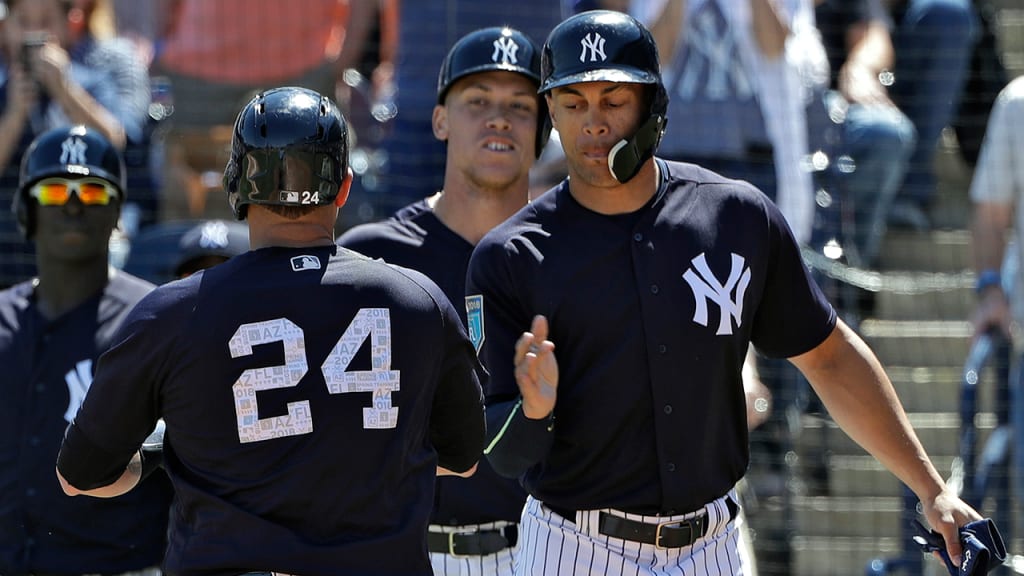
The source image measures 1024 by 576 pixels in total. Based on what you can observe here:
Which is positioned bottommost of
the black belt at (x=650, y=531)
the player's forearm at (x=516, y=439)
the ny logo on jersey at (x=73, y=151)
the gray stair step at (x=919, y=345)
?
the black belt at (x=650, y=531)

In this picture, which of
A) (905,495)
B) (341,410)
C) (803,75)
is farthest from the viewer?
(803,75)

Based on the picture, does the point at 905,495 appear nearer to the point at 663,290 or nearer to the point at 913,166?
the point at 913,166

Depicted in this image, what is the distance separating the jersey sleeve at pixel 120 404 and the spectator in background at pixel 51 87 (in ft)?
13.0

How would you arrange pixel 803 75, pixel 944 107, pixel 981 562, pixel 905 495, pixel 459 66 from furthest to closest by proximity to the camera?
pixel 944 107, pixel 803 75, pixel 905 495, pixel 459 66, pixel 981 562

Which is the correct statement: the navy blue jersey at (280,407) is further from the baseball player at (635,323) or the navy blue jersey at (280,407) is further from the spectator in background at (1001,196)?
the spectator in background at (1001,196)

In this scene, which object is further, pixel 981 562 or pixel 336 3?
pixel 336 3

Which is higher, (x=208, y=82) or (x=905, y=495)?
(x=208, y=82)

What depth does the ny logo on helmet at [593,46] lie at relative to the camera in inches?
139

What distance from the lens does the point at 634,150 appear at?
3516 millimetres

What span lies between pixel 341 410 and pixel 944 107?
18.3 ft

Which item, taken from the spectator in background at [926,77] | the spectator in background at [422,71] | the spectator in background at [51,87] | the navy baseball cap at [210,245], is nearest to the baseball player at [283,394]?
the navy baseball cap at [210,245]

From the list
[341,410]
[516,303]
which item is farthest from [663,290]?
[341,410]

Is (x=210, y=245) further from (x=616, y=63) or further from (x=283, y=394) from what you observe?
(x=283, y=394)

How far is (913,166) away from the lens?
7.95 metres
